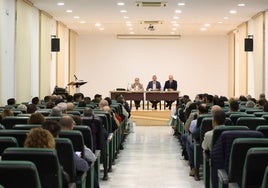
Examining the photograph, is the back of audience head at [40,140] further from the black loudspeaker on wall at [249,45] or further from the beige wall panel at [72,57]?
the beige wall panel at [72,57]

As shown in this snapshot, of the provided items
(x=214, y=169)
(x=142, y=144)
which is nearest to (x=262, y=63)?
(x=142, y=144)

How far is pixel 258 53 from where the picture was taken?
62.7ft

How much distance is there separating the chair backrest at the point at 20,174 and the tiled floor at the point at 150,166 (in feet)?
14.0

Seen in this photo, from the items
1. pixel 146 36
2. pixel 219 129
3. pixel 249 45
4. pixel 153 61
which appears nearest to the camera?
pixel 219 129

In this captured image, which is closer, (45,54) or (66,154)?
(66,154)

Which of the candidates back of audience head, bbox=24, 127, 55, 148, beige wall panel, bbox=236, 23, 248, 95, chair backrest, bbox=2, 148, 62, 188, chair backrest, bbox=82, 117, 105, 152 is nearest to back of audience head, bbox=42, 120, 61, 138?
back of audience head, bbox=24, 127, 55, 148

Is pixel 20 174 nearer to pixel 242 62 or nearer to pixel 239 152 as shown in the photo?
pixel 239 152

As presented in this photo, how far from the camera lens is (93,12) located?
18672 millimetres

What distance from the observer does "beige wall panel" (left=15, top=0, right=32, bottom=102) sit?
15.5m

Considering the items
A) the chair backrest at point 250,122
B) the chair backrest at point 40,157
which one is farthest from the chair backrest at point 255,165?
the chair backrest at point 250,122

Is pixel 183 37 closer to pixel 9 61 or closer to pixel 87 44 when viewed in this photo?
pixel 87 44

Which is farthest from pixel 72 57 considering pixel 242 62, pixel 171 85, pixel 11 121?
pixel 11 121

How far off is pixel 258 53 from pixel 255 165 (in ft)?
51.4

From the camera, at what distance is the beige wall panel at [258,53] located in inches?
730
